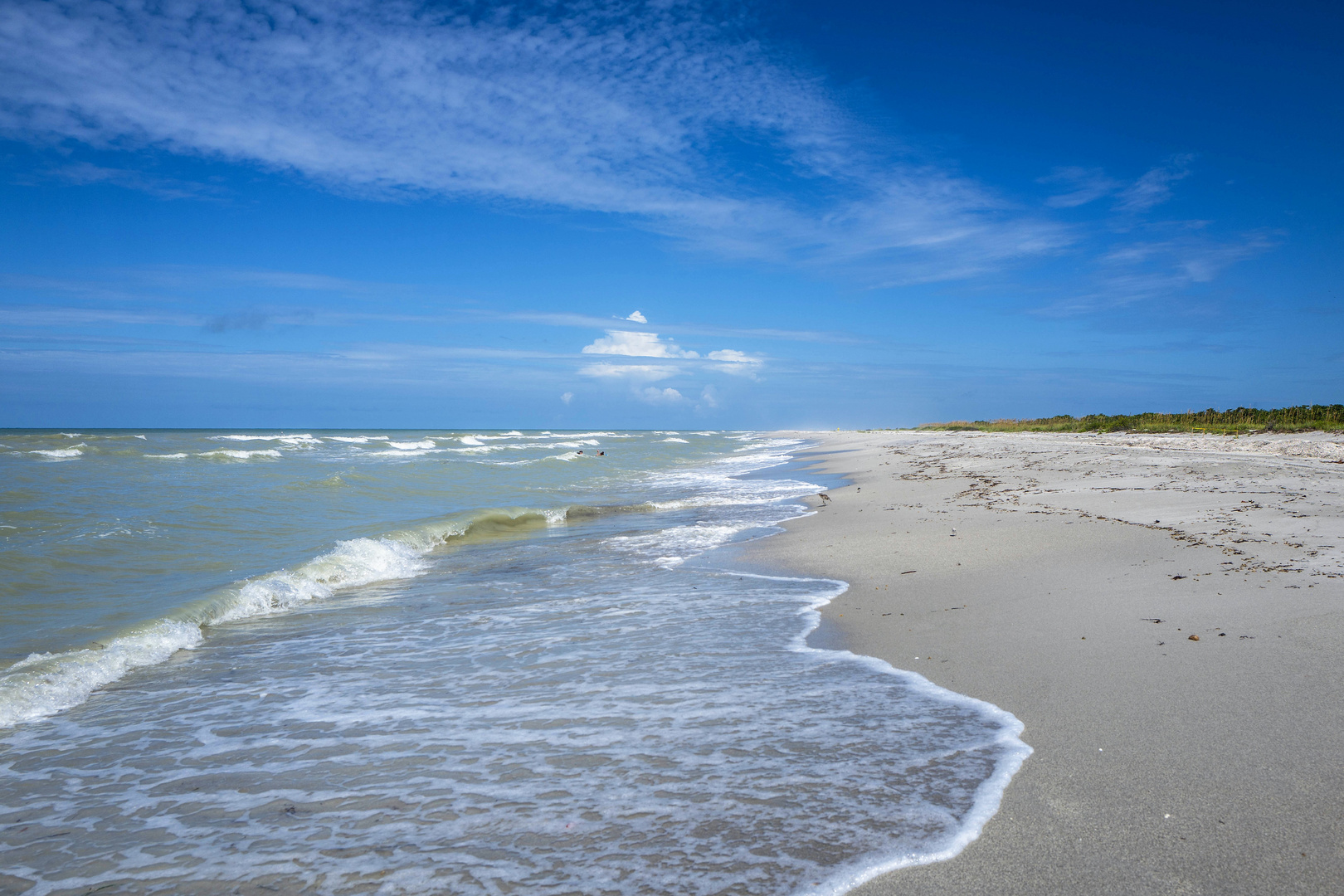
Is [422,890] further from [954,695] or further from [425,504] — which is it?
[425,504]

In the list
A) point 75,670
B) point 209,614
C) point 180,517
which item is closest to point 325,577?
point 209,614

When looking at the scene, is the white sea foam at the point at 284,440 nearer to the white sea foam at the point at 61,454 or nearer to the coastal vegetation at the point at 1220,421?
the white sea foam at the point at 61,454

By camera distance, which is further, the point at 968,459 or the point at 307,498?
the point at 968,459

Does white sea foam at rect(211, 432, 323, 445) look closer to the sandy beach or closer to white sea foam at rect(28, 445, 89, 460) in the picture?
white sea foam at rect(28, 445, 89, 460)

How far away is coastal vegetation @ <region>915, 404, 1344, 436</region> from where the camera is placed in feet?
79.0

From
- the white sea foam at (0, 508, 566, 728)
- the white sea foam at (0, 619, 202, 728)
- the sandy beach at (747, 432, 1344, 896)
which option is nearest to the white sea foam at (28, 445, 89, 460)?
the white sea foam at (0, 508, 566, 728)

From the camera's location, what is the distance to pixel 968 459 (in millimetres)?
→ 22375

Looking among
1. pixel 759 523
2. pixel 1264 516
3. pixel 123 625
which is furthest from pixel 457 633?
pixel 1264 516

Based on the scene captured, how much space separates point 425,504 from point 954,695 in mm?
14146

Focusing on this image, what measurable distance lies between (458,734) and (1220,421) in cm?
3542

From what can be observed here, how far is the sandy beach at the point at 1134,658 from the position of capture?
2.47 meters

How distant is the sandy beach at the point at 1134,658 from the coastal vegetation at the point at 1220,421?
16.7m

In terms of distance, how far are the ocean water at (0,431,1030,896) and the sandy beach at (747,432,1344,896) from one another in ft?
0.92

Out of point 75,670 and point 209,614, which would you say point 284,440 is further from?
point 75,670
